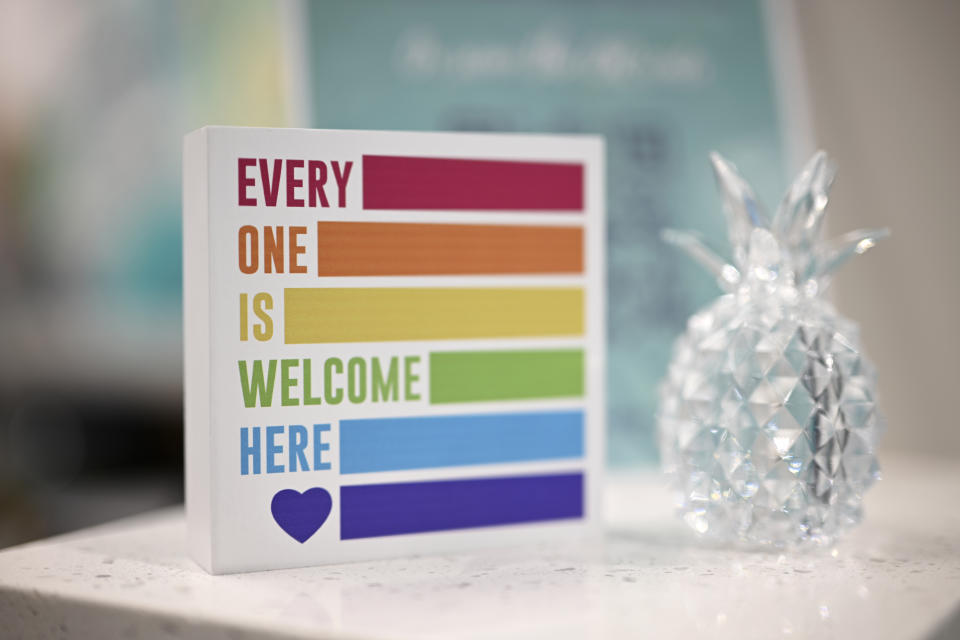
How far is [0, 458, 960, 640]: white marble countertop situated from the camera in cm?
69

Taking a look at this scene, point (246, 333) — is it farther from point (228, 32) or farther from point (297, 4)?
point (228, 32)

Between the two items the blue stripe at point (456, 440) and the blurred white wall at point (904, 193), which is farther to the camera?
the blurred white wall at point (904, 193)

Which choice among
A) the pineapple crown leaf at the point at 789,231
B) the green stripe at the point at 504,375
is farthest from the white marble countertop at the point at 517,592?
the pineapple crown leaf at the point at 789,231

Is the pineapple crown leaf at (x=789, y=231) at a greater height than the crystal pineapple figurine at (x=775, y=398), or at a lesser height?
greater

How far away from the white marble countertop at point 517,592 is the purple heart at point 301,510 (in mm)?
34

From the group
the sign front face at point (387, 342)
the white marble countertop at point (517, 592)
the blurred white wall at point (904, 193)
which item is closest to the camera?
the white marble countertop at point (517, 592)

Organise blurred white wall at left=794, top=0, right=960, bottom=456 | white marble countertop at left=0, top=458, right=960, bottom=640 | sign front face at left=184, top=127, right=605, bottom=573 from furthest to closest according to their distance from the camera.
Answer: blurred white wall at left=794, top=0, right=960, bottom=456
sign front face at left=184, top=127, right=605, bottom=573
white marble countertop at left=0, top=458, right=960, bottom=640

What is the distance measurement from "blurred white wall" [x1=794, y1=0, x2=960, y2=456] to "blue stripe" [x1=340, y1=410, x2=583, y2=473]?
989 mm

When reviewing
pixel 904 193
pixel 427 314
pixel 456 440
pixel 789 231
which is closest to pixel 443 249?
pixel 427 314

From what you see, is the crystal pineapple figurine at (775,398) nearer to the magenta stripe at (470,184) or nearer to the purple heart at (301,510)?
the magenta stripe at (470,184)

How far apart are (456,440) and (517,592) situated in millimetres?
173

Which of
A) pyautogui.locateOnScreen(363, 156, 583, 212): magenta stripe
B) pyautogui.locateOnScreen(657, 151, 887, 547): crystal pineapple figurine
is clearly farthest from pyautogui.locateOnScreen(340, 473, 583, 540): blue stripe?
pyautogui.locateOnScreen(363, 156, 583, 212): magenta stripe

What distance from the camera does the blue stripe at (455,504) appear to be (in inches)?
34.6

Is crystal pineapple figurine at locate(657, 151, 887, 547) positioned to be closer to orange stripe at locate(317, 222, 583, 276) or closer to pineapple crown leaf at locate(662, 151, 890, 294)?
pineapple crown leaf at locate(662, 151, 890, 294)
